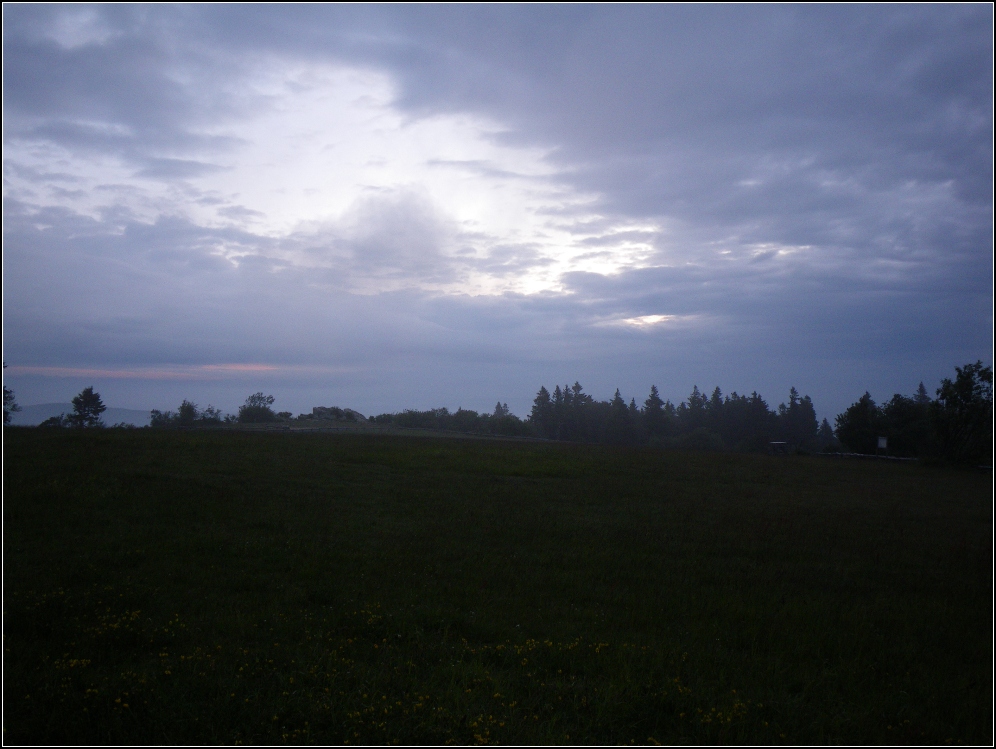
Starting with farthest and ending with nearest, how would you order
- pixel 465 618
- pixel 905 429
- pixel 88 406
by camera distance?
pixel 905 429 < pixel 88 406 < pixel 465 618

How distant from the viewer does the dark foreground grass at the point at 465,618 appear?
16.0 feet

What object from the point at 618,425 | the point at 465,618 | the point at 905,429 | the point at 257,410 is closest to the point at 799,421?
the point at 618,425

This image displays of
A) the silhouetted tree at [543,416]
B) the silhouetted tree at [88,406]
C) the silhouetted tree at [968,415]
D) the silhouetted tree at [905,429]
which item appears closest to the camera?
the silhouetted tree at [968,415]

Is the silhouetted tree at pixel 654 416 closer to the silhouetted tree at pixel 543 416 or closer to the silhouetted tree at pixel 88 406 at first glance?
the silhouetted tree at pixel 543 416

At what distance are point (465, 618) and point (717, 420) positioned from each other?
86453 mm

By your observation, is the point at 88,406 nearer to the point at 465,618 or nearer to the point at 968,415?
the point at 465,618

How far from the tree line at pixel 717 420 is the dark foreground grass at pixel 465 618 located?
→ 66.3 feet

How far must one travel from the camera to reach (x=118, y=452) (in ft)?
58.9

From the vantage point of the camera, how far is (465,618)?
22.8ft

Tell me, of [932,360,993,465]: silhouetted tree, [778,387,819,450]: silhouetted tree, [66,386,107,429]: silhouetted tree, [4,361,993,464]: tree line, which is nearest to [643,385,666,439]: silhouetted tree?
[4,361,993,464]: tree line

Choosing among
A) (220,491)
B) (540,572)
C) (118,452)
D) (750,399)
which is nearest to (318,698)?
(540,572)

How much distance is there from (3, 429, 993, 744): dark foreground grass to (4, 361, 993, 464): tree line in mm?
20202

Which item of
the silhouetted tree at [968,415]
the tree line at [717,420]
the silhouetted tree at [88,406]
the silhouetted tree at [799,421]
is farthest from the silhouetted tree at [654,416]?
the silhouetted tree at [88,406]

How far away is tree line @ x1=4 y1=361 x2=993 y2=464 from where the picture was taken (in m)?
35.4
